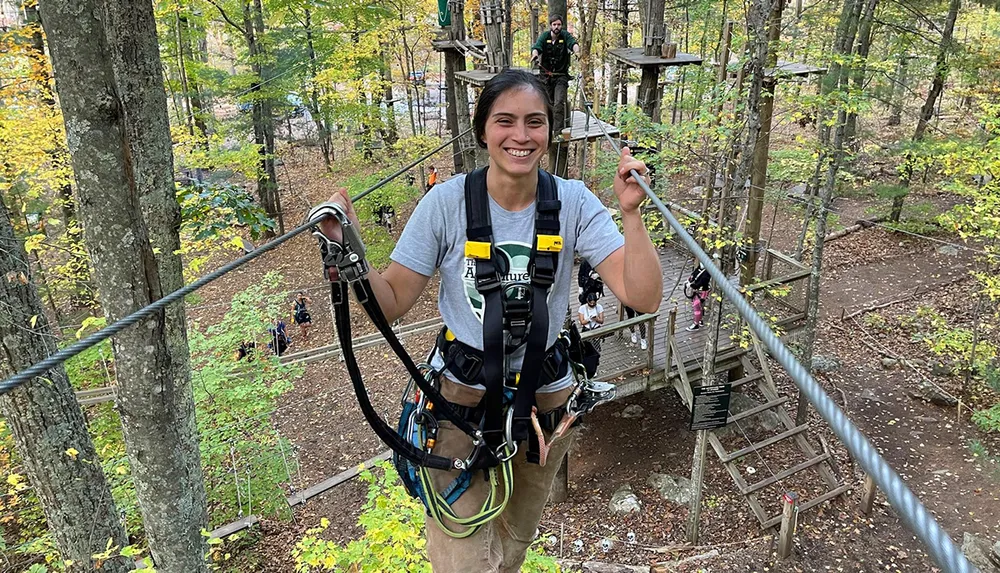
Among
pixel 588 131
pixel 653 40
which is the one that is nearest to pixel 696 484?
pixel 588 131

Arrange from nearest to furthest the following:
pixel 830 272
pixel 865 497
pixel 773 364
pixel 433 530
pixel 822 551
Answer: pixel 433 530, pixel 822 551, pixel 865 497, pixel 773 364, pixel 830 272

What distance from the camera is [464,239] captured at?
198 centimetres

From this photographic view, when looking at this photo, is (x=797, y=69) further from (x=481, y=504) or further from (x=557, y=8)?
(x=481, y=504)

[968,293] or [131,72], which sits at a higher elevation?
[131,72]

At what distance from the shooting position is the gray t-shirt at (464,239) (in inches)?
77.4

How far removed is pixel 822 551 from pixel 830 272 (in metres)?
9.39

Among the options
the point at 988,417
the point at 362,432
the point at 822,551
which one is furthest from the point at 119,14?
the point at 988,417

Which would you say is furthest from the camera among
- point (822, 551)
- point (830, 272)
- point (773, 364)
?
point (830, 272)

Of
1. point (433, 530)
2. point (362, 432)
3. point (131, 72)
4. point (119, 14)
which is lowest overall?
point (362, 432)

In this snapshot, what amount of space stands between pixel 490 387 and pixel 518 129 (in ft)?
2.90

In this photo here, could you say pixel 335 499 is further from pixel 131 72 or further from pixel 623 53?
pixel 623 53

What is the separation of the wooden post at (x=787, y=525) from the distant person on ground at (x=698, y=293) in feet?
10.1

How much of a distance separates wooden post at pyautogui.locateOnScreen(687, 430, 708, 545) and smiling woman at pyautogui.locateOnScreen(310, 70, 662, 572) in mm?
5774

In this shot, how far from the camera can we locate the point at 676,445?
9273 mm
